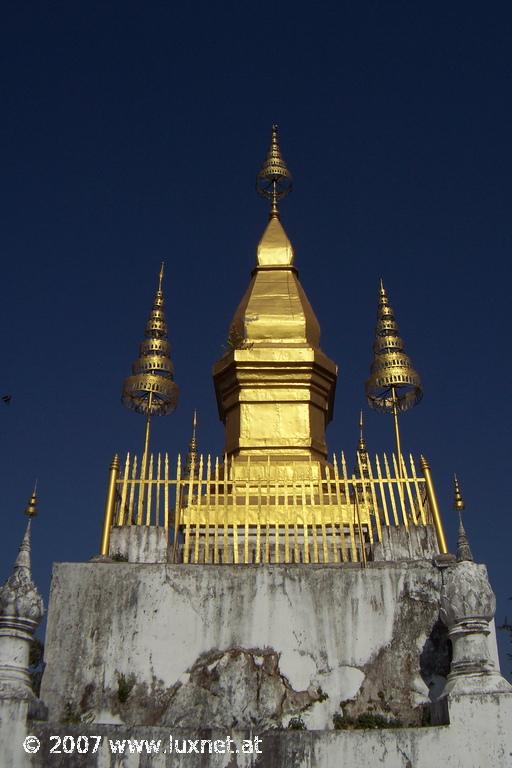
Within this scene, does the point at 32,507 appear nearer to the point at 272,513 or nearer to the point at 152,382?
the point at 272,513

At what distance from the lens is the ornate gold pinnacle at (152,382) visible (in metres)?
15.1

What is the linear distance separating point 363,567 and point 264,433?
4429 millimetres

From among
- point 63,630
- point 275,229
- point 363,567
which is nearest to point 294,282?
point 275,229

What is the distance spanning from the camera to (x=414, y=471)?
30.5 ft

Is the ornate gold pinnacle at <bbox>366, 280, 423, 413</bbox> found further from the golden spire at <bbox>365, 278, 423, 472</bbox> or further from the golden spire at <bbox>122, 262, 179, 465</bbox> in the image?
the golden spire at <bbox>122, 262, 179, 465</bbox>

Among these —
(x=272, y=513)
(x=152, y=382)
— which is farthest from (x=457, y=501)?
(x=152, y=382)

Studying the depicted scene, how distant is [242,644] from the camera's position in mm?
7594

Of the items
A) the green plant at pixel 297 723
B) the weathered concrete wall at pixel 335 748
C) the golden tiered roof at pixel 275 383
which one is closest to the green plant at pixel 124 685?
the weathered concrete wall at pixel 335 748

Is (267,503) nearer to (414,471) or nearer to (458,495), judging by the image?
(414,471)

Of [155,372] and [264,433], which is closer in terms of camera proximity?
[264,433]

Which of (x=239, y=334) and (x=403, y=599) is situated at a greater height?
(x=239, y=334)

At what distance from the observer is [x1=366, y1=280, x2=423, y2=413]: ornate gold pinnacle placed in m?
15.4

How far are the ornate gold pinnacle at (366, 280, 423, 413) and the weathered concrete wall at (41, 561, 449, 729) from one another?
7.65 metres

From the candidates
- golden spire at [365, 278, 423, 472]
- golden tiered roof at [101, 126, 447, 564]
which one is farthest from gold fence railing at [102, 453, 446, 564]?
golden spire at [365, 278, 423, 472]
